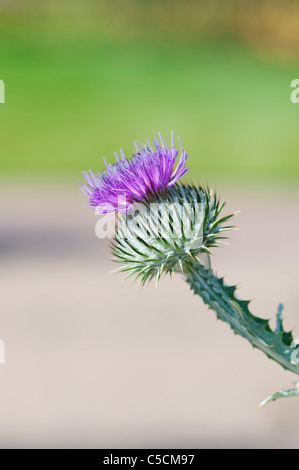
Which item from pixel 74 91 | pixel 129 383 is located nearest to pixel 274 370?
pixel 129 383

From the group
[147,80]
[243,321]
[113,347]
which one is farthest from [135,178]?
[147,80]

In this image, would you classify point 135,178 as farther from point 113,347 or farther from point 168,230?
point 113,347

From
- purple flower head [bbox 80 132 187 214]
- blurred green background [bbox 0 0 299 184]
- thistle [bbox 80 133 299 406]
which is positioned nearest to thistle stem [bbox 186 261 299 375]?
thistle [bbox 80 133 299 406]

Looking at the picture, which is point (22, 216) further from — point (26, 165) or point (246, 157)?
point (246, 157)

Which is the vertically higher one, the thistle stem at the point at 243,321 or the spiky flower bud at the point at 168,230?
the spiky flower bud at the point at 168,230

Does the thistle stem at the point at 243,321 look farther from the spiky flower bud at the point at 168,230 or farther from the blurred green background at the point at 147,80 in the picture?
the blurred green background at the point at 147,80

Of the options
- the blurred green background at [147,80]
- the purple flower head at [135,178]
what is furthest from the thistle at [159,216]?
the blurred green background at [147,80]

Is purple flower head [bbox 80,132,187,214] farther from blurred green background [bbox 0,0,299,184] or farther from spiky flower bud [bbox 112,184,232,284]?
blurred green background [bbox 0,0,299,184]
